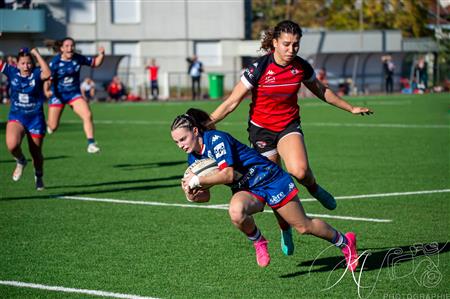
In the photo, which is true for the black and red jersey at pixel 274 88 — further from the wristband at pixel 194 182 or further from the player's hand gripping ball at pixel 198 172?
the wristband at pixel 194 182

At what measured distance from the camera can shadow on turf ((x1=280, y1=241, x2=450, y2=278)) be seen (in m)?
8.53

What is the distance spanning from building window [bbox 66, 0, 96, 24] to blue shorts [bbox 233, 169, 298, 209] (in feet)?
190

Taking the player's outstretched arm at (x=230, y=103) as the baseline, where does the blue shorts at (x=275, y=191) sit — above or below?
below

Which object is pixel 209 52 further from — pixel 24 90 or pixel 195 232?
pixel 195 232

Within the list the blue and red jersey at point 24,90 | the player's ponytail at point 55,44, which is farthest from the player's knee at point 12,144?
the player's ponytail at point 55,44

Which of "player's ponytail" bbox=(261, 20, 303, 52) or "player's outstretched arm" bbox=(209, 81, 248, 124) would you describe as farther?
"player's ponytail" bbox=(261, 20, 303, 52)

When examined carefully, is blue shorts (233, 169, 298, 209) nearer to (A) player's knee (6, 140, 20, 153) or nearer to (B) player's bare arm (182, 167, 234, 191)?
(B) player's bare arm (182, 167, 234, 191)

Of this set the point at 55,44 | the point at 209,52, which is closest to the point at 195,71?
the point at 209,52

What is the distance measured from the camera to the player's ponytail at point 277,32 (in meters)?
9.09

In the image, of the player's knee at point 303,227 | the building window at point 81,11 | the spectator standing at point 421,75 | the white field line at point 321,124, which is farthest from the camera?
the building window at point 81,11

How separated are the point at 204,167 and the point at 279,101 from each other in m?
2.35

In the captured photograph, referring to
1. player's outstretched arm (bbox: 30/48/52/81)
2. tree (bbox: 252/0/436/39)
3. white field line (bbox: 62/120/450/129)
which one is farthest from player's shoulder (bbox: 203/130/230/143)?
tree (bbox: 252/0/436/39)

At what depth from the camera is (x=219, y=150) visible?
7637mm

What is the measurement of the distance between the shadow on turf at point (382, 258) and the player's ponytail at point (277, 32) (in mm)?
2320
